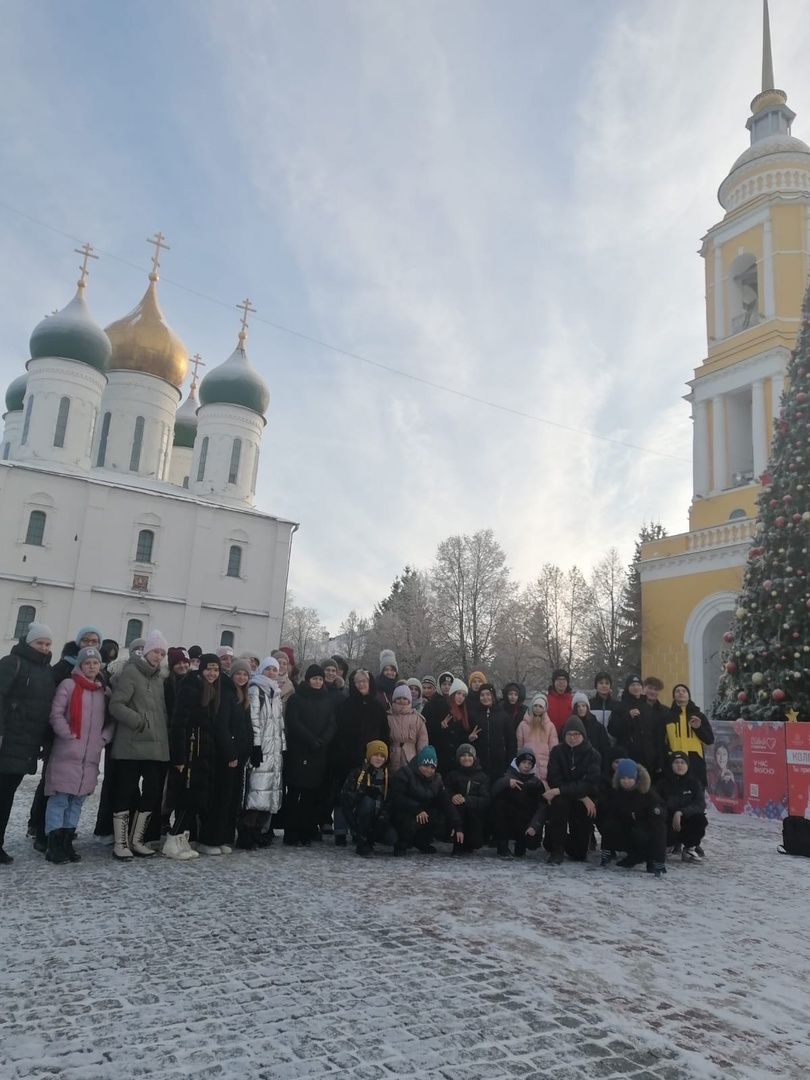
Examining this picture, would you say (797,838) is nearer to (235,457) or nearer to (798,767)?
(798,767)

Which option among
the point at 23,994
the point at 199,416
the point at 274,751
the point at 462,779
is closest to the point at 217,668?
the point at 274,751

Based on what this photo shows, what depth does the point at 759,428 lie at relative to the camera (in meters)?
20.6

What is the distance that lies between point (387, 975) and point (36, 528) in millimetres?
32194

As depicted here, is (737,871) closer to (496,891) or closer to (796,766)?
(496,891)

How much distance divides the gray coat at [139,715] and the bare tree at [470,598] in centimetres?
3096

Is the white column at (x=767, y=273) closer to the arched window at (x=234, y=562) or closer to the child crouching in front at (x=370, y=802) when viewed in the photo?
the child crouching in front at (x=370, y=802)

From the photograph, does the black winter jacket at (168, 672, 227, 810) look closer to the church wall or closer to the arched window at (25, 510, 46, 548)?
the church wall

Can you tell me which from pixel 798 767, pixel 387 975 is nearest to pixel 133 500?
pixel 798 767

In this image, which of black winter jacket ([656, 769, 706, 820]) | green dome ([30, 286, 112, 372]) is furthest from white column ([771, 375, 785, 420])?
green dome ([30, 286, 112, 372])

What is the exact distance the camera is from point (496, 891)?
589 centimetres

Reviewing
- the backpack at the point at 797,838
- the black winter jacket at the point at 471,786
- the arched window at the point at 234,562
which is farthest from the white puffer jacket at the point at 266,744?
the arched window at the point at 234,562

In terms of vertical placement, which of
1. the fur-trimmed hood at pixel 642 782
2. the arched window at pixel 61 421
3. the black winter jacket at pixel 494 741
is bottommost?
the fur-trimmed hood at pixel 642 782

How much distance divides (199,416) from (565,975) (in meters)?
37.0

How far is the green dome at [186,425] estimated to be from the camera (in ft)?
141
